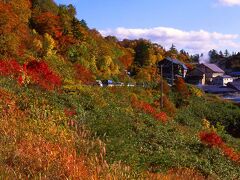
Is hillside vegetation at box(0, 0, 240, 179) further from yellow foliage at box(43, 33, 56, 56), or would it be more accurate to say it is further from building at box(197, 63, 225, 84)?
building at box(197, 63, 225, 84)

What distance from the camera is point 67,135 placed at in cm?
855

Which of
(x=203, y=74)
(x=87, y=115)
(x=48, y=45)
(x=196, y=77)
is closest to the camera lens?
(x=87, y=115)

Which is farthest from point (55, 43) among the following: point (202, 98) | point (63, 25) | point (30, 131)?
point (30, 131)

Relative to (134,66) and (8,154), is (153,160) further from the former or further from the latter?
(134,66)

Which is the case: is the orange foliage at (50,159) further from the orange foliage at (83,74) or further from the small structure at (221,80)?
the small structure at (221,80)

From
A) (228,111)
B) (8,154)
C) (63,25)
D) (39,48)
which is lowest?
(228,111)

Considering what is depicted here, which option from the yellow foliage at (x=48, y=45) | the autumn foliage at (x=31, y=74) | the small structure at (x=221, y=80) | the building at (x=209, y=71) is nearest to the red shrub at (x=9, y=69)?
the autumn foliage at (x=31, y=74)

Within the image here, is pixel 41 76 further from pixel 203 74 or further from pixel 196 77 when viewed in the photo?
pixel 196 77

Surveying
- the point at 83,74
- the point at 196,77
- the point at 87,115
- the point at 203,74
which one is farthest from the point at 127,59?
the point at 87,115

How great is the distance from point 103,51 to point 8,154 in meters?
65.1

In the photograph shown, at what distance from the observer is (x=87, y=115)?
23.6 m

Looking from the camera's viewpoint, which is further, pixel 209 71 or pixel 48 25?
pixel 209 71

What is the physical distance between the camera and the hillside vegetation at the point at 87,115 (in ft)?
23.0

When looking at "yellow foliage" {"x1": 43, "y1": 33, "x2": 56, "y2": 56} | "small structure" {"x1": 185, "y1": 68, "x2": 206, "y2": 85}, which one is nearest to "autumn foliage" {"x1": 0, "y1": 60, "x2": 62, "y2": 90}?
"yellow foliage" {"x1": 43, "y1": 33, "x2": 56, "y2": 56}
